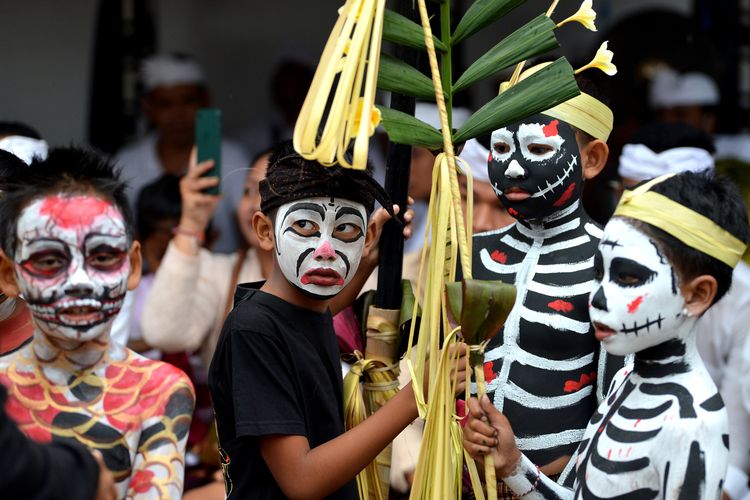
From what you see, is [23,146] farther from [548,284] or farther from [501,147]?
[548,284]

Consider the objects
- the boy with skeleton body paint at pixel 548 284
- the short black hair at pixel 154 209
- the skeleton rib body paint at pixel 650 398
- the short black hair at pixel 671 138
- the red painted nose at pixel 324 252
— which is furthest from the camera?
the short black hair at pixel 154 209

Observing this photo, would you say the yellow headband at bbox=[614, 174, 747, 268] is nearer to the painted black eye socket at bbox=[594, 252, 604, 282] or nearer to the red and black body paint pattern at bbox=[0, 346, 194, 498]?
the painted black eye socket at bbox=[594, 252, 604, 282]

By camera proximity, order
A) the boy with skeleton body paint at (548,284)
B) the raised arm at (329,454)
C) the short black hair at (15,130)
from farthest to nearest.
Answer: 1. the short black hair at (15,130)
2. the boy with skeleton body paint at (548,284)
3. the raised arm at (329,454)

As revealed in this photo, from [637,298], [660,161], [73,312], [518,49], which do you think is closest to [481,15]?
[518,49]

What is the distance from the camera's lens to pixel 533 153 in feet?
9.48

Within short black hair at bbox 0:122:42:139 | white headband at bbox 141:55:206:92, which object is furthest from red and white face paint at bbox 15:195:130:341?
white headband at bbox 141:55:206:92

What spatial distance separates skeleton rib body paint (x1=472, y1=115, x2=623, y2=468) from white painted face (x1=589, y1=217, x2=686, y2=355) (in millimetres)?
448

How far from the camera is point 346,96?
2410 mm

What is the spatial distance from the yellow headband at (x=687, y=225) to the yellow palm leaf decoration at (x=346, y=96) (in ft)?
1.86

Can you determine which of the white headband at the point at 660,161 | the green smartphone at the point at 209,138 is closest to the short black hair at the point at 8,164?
the green smartphone at the point at 209,138

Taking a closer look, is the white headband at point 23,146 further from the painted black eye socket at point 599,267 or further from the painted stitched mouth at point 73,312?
the painted black eye socket at point 599,267

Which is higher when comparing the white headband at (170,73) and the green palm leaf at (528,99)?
the white headband at (170,73)

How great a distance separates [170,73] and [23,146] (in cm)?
222

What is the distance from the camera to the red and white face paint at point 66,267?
2467mm
